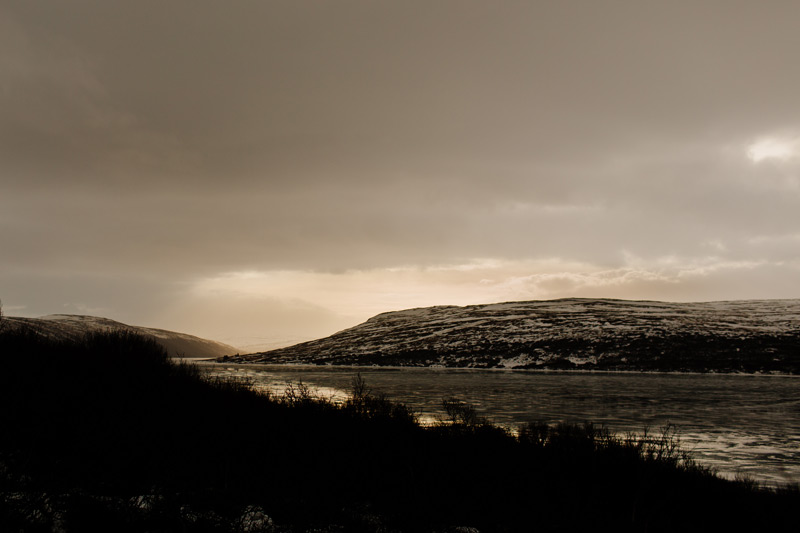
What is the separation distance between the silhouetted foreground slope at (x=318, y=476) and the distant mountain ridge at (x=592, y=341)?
50344mm

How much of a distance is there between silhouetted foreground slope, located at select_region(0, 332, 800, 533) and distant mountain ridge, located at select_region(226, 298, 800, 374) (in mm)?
50344

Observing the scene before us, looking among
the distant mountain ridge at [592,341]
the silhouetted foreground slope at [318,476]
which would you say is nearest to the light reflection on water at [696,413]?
the silhouetted foreground slope at [318,476]

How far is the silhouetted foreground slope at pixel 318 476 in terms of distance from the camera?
6324 millimetres

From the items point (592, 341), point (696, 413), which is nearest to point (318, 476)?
point (696, 413)

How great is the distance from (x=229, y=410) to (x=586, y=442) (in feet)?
28.4

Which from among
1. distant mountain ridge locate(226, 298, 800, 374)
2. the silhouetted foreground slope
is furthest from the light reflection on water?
distant mountain ridge locate(226, 298, 800, 374)

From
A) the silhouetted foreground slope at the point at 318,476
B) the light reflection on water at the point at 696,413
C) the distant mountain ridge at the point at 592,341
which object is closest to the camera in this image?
the silhouetted foreground slope at the point at 318,476

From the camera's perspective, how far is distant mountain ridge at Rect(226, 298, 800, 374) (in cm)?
5566

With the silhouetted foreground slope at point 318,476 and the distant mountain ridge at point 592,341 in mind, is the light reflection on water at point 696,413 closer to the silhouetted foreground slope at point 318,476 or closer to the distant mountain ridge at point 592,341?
the silhouetted foreground slope at point 318,476

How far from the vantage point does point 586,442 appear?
9664 millimetres

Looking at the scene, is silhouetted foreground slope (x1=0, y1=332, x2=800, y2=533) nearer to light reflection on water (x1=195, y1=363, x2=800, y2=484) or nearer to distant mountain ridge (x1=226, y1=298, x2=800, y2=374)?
light reflection on water (x1=195, y1=363, x2=800, y2=484)

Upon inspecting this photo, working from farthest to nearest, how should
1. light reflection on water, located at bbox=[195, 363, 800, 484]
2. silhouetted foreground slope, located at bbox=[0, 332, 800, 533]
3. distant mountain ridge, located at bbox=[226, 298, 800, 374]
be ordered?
1. distant mountain ridge, located at bbox=[226, 298, 800, 374]
2. light reflection on water, located at bbox=[195, 363, 800, 484]
3. silhouetted foreground slope, located at bbox=[0, 332, 800, 533]

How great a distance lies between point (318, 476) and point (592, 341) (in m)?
65.9

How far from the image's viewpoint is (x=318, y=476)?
25.5 feet
